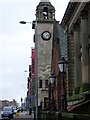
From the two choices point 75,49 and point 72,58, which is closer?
point 75,49

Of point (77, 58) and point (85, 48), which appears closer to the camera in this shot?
point (85, 48)

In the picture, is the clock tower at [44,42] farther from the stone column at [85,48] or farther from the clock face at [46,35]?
the stone column at [85,48]

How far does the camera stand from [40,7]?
97.2 meters

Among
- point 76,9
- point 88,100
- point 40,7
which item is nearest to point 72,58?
point 76,9

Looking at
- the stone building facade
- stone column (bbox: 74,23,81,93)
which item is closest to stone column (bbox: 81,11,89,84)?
the stone building facade

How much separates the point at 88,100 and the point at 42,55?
2951 inches

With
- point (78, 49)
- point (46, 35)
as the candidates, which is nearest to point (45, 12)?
point (46, 35)

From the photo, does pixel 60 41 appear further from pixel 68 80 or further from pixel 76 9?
pixel 76 9

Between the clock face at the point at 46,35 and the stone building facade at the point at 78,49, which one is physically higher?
the clock face at the point at 46,35

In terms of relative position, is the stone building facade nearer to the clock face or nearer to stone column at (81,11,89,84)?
stone column at (81,11,89,84)

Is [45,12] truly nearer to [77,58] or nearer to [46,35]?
[46,35]

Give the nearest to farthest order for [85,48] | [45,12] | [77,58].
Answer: [85,48]
[77,58]
[45,12]

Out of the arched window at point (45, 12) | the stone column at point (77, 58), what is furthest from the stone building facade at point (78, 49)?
the arched window at point (45, 12)

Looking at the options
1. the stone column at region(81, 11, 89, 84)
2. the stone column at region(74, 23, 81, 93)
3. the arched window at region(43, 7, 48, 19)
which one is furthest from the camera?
the arched window at region(43, 7, 48, 19)
